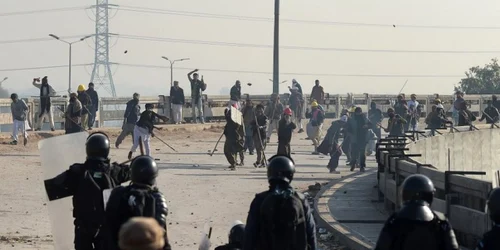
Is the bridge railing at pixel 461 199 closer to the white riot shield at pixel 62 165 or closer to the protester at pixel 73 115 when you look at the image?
the white riot shield at pixel 62 165

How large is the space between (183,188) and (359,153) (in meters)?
5.87

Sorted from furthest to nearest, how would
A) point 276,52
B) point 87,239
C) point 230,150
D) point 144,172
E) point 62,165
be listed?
point 276,52 → point 230,150 → point 62,165 → point 87,239 → point 144,172

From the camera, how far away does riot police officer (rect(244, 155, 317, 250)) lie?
7988 millimetres

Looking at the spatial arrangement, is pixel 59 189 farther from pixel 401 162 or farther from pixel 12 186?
pixel 12 186

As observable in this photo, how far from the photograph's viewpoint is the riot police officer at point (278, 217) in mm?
7988

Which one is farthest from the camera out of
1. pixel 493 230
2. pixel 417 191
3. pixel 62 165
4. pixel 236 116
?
pixel 236 116

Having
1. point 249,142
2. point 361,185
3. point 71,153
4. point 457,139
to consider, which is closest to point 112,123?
point 249,142

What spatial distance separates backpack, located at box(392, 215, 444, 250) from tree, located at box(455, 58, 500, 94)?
64.6m

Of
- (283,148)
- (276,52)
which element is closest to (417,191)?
(283,148)

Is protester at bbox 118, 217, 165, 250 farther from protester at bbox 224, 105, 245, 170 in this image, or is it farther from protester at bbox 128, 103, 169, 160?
→ protester at bbox 224, 105, 245, 170

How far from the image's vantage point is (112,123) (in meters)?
46.1

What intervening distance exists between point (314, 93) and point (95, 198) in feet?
110

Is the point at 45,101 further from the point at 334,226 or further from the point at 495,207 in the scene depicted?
the point at 495,207

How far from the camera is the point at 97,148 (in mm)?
9062
